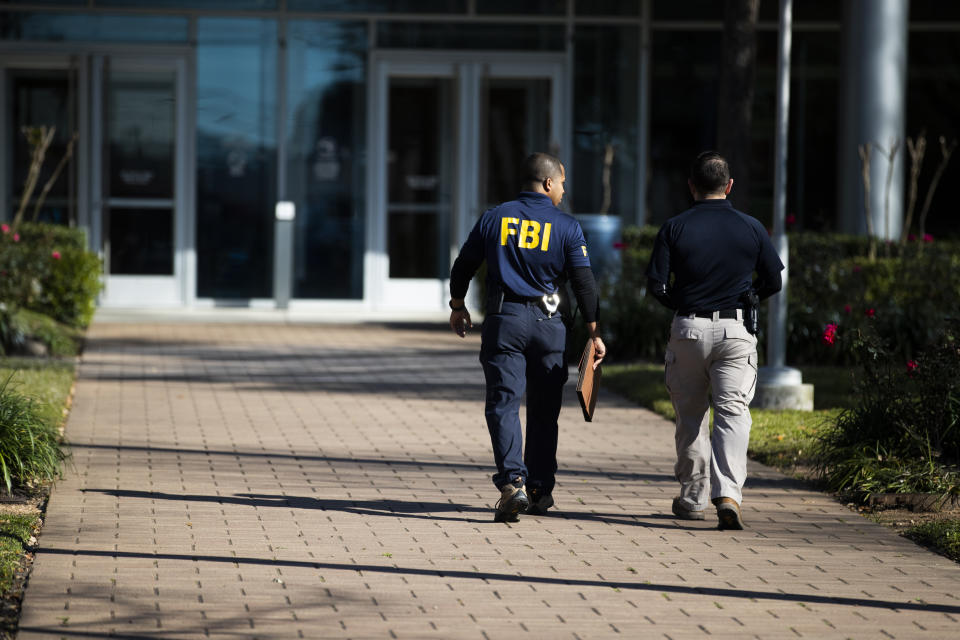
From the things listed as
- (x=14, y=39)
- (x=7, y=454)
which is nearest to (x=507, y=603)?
(x=7, y=454)

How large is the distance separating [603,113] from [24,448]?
1321 centimetres

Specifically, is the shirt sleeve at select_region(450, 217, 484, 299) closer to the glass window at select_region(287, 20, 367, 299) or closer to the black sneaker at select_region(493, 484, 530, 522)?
the black sneaker at select_region(493, 484, 530, 522)

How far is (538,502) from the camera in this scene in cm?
718

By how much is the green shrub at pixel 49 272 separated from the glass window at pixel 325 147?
358cm

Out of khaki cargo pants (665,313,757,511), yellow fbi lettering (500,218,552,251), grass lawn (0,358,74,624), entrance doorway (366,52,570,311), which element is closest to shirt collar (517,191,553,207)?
yellow fbi lettering (500,218,552,251)

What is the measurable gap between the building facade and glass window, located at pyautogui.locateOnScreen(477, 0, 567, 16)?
1.1 inches

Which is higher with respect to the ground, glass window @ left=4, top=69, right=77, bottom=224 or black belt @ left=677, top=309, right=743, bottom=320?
glass window @ left=4, top=69, right=77, bottom=224

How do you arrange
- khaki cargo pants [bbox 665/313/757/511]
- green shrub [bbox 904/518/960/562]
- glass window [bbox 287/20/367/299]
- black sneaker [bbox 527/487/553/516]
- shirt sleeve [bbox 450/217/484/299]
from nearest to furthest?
green shrub [bbox 904/518/960/562], khaki cargo pants [bbox 665/313/757/511], shirt sleeve [bbox 450/217/484/299], black sneaker [bbox 527/487/553/516], glass window [bbox 287/20/367/299]

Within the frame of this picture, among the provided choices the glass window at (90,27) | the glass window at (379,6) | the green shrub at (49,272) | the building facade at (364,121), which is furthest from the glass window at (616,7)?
the green shrub at (49,272)

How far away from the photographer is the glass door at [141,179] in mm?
18812

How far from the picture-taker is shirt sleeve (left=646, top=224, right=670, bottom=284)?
6895mm

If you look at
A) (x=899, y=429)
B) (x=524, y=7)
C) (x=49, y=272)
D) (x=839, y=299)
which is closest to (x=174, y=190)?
(x=49, y=272)

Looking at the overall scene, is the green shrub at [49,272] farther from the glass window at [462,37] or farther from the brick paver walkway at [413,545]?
the glass window at [462,37]

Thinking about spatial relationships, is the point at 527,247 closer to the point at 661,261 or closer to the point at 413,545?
the point at 661,261
